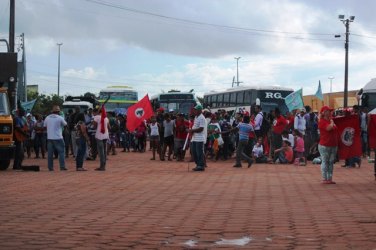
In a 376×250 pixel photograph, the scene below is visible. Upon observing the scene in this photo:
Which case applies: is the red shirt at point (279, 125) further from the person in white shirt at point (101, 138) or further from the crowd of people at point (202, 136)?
the person in white shirt at point (101, 138)

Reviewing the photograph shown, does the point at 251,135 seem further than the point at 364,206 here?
Yes

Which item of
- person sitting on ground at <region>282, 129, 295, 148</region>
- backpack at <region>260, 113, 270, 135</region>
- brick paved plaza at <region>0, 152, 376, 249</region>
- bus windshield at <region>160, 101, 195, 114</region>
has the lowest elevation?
brick paved plaza at <region>0, 152, 376, 249</region>

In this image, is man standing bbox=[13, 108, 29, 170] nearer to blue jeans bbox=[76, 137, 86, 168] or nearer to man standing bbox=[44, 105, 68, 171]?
man standing bbox=[44, 105, 68, 171]

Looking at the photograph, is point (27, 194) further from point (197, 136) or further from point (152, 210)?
point (197, 136)

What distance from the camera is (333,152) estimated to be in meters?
13.5

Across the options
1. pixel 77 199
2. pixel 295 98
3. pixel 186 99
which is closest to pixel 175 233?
pixel 77 199

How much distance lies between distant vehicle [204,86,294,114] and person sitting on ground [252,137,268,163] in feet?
45.8

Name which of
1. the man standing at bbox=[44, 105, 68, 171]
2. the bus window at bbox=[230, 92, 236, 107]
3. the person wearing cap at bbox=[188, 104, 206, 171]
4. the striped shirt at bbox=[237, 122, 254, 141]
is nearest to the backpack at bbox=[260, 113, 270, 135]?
the striped shirt at bbox=[237, 122, 254, 141]

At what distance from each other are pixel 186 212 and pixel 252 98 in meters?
29.9

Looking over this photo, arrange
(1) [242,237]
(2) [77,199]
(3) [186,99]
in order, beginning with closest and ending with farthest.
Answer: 1. (1) [242,237]
2. (2) [77,199]
3. (3) [186,99]

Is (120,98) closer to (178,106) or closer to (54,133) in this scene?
(178,106)

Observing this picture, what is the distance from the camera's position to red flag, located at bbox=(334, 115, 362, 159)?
46.2ft

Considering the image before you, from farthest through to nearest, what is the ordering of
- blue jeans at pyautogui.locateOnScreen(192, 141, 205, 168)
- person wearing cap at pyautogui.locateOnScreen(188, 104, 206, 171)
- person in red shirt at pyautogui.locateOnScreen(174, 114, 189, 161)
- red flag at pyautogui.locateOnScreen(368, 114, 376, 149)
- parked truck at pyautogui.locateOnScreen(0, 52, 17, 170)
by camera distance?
person in red shirt at pyautogui.locateOnScreen(174, 114, 189, 161) → blue jeans at pyautogui.locateOnScreen(192, 141, 205, 168) → person wearing cap at pyautogui.locateOnScreen(188, 104, 206, 171) → parked truck at pyautogui.locateOnScreen(0, 52, 17, 170) → red flag at pyautogui.locateOnScreen(368, 114, 376, 149)

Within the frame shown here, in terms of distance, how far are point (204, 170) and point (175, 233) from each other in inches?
401
